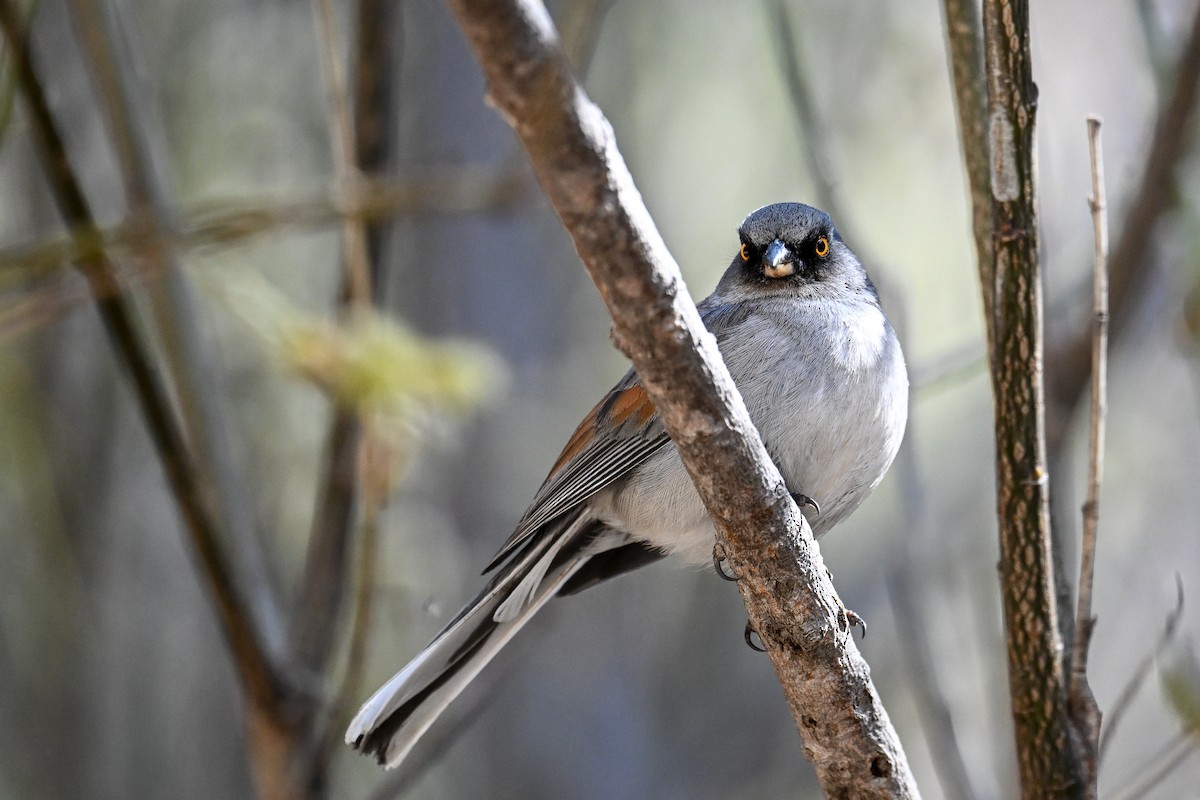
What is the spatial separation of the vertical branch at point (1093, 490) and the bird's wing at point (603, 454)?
115 centimetres

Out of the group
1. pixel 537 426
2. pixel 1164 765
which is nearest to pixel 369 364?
pixel 1164 765

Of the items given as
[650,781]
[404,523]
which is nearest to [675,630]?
[650,781]

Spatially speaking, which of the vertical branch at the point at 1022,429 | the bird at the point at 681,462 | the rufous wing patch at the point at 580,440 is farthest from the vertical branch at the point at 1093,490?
the rufous wing patch at the point at 580,440

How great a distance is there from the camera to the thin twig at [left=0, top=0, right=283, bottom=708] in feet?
11.7

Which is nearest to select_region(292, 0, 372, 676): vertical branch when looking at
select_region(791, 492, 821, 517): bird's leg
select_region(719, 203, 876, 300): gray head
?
select_region(719, 203, 876, 300): gray head

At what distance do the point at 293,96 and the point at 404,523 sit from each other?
288 cm

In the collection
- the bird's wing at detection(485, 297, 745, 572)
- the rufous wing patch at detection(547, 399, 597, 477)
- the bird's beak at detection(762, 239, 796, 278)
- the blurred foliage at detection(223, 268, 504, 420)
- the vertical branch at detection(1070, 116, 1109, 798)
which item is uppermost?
the blurred foliage at detection(223, 268, 504, 420)

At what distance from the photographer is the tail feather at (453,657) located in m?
3.34

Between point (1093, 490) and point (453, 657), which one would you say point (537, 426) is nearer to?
point (453, 657)

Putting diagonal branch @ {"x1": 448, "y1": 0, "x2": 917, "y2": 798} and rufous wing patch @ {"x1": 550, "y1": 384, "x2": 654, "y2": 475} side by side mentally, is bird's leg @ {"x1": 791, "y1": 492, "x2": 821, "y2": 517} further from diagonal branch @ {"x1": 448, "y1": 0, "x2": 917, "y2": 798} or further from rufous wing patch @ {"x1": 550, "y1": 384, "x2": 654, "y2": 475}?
diagonal branch @ {"x1": 448, "y1": 0, "x2": 917, "y2": 798}

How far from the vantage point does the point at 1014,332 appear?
104 inches

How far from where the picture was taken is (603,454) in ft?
11.5

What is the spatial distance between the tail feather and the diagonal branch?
1.12 metres

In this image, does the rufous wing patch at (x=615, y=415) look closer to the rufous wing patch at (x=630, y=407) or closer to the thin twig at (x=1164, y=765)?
the rufous wing patch at (x=630, y=407)
